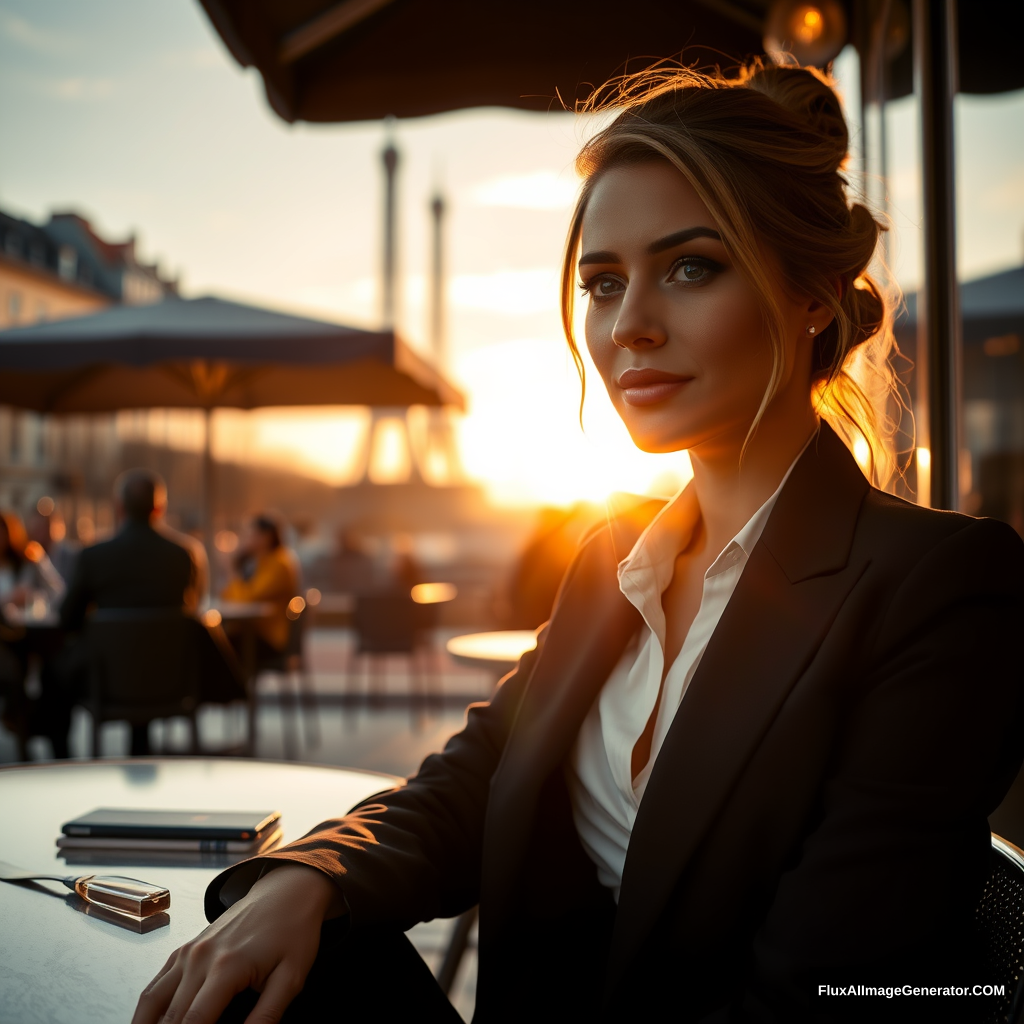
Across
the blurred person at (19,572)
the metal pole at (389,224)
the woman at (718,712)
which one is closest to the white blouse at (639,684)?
the woman at (718,712)

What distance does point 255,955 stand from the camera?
29.4 inches

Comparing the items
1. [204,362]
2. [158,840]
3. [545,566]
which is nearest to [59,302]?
[204,362]

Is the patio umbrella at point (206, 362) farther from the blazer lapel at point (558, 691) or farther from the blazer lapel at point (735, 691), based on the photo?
the blazer lapel at point (735, 691)

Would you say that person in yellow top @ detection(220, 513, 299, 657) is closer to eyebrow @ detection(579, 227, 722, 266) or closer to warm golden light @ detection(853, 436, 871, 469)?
warm golden light @ detection(853, 436, 871, 469)

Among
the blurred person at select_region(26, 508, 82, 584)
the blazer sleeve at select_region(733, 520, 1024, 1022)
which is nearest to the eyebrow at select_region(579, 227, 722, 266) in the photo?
the blazer sleeve at select_region(733, 520, 1024, 1022)

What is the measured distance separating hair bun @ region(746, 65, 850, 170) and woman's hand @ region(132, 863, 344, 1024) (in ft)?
3.06

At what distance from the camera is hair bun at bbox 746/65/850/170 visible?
1035 millimetres

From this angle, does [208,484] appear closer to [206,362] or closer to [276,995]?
[206,362]

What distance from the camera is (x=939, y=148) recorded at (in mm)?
1945

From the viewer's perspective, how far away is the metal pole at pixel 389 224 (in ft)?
133

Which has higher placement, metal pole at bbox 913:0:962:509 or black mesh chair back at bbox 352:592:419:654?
metal pole at bbox 913:0:962:509

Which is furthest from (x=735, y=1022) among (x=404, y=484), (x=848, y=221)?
(x=404, y=484)

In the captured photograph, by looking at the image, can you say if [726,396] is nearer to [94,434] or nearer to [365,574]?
[365,574]

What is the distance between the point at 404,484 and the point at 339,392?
2669 centimetres
